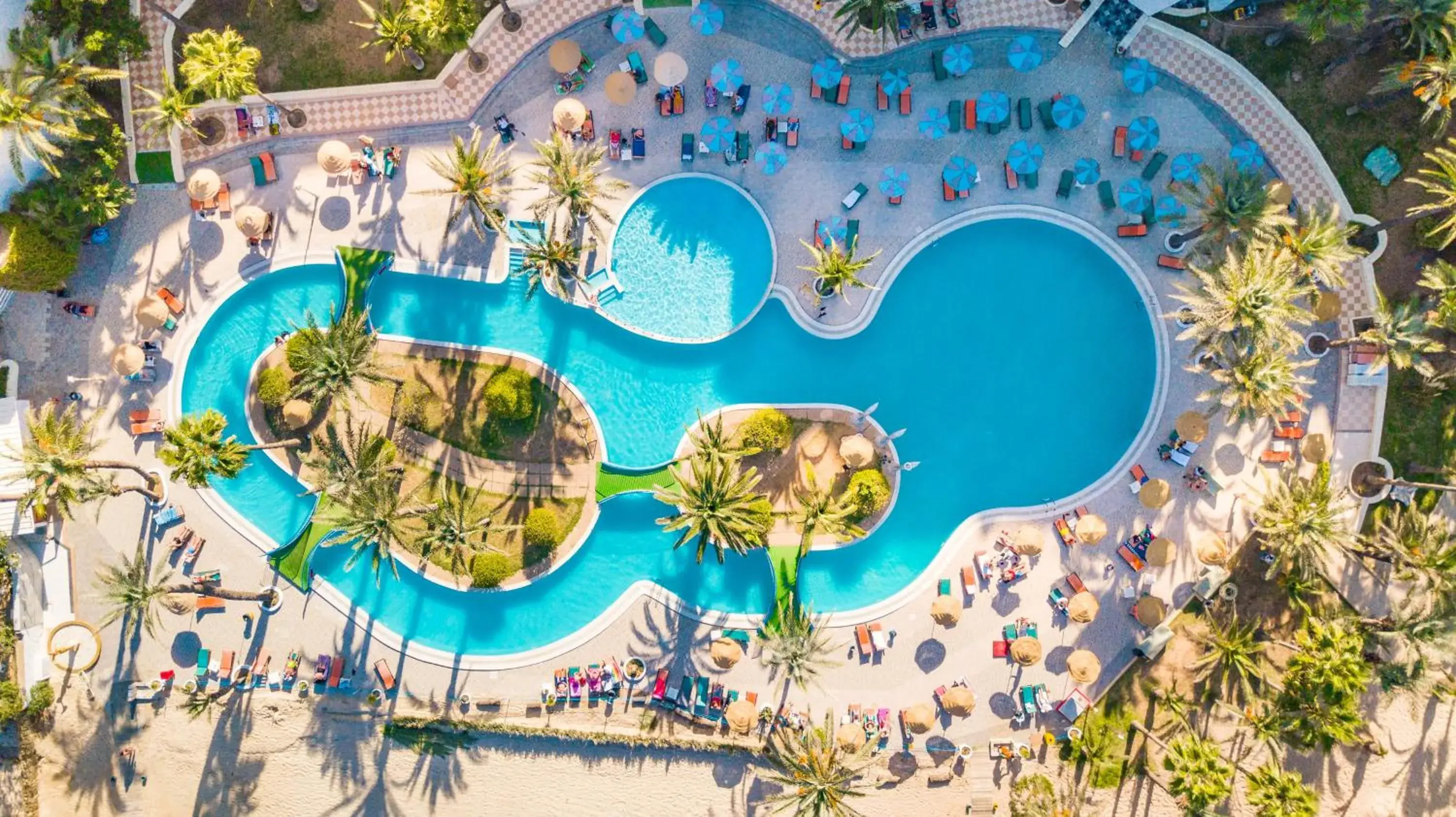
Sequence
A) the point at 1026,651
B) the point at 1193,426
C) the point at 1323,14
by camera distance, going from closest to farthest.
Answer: the point at 1323,14
the point at 1193,426
the point at 1026,651

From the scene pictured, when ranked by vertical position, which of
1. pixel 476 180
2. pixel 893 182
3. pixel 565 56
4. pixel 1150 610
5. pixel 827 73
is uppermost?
pixel 827 73

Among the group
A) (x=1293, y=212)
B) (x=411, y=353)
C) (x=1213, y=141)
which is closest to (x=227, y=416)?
(x=411, y=353)

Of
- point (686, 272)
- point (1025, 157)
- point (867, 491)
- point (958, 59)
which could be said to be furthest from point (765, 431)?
point (958, 59)

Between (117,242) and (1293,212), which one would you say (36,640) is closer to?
(117,242)

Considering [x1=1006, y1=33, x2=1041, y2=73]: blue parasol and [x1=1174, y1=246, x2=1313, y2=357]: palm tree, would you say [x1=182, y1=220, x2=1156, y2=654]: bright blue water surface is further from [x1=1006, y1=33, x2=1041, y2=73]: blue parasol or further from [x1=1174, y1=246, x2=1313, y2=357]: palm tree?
[x1=1006, y1=33, x2=1041, y2=73]: blue parasol

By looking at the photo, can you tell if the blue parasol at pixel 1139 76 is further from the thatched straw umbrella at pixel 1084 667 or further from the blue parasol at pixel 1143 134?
the thatched straw umbrella at pixel 1084 667

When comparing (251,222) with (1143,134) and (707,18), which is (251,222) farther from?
(1143,134)

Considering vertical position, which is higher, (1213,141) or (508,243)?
(1213,141)

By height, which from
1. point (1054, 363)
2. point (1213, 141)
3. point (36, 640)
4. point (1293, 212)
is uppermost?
point (1213, 141)

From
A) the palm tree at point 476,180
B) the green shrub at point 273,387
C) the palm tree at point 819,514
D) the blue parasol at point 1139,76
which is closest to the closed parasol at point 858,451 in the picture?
the palm tree at point 819,514
